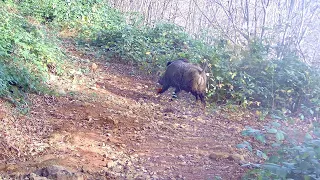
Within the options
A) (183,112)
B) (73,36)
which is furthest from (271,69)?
(73,36)

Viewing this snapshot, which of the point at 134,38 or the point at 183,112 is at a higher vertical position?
the point at 134,38

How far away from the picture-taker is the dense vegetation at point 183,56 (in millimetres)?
6402

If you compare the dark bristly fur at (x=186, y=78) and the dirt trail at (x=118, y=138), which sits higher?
the dark bristly fur at (x=186, y=78)

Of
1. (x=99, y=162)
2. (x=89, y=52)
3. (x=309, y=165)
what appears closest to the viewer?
(x=309, y=165)

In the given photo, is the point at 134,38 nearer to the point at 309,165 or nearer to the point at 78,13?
the point at 78,13

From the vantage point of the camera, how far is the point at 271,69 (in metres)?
8.32

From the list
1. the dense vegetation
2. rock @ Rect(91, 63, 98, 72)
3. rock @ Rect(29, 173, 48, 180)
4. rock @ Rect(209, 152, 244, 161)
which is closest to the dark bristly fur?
the dense vegetation

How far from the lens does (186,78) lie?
8.16 meters

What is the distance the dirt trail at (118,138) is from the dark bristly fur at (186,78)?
0.42 metres

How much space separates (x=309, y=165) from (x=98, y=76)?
705 centimetres

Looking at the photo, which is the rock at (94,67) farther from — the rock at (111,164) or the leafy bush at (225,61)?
the rock at (111,164)

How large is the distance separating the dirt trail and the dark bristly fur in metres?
0.42

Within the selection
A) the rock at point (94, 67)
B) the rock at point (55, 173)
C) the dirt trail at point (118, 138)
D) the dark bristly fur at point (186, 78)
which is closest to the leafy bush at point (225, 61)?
the dark bristly fur at point (186, 78)

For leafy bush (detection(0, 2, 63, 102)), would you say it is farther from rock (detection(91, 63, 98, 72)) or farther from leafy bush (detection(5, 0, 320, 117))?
leafy bush (detection(5, 0, 320, 117))
